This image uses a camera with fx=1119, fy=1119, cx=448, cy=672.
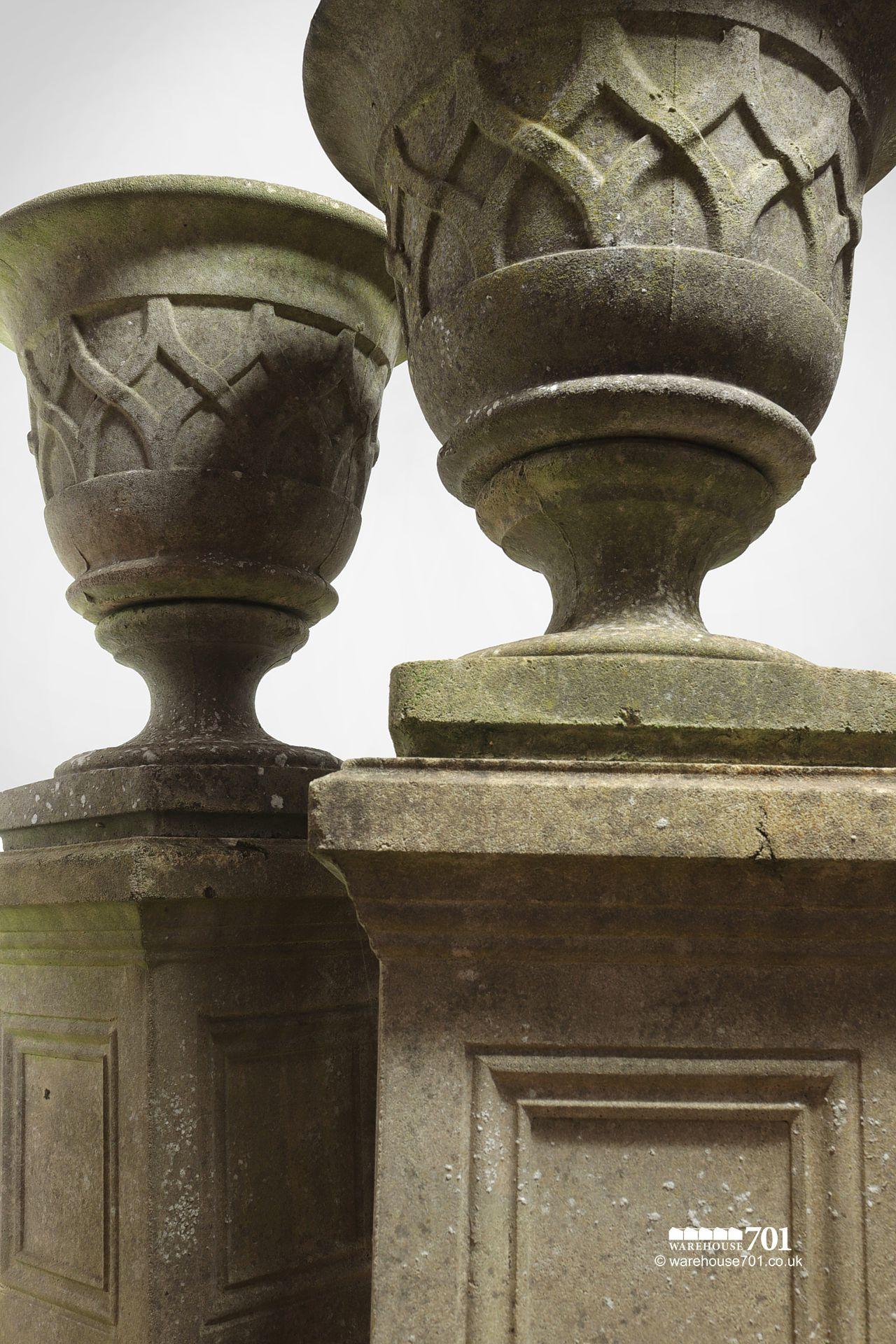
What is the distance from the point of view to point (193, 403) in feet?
4.65

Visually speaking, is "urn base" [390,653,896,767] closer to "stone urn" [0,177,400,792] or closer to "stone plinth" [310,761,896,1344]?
"stone plinth" [310,761,896,1344]

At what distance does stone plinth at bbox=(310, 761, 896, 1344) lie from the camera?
81cm

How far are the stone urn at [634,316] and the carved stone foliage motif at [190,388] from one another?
469mm

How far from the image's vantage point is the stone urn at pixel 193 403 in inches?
55.2

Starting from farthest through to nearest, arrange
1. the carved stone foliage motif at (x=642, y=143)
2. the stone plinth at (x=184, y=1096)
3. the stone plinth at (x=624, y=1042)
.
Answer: the stone plinth at (x=184, y=1096) < the carved stone foliage motif at (x=642, y=143) < the stone plinth at (x=624, y=1042)

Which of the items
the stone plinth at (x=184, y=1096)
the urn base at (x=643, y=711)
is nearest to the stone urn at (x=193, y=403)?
the stone plinth at (x=184, y=1096)

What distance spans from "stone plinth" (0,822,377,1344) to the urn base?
1.73 ft

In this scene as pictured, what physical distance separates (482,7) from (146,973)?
3.37 feet

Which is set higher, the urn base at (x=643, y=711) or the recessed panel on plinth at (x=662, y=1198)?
the urn base at (x=643, y=711)

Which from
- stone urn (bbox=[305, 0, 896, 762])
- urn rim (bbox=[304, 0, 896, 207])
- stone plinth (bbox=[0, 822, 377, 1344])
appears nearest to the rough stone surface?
stone plinth (bbox=[0, 822, 377, 1344])

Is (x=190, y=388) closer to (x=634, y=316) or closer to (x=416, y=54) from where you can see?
(x=416, y=54)

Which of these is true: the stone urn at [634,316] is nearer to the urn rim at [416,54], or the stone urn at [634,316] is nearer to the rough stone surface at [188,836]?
the urn rim at [416,54]

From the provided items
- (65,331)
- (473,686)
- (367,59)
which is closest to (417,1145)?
(473,686)

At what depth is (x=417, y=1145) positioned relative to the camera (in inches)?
33.0
